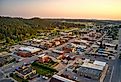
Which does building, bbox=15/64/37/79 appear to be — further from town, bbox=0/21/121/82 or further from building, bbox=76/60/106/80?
building, bbox=76/60/106/80

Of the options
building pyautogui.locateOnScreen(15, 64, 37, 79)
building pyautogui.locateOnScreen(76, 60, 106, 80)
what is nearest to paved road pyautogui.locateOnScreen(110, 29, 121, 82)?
building pyautogui.locateOnScreen(76, 60, 106, 80)

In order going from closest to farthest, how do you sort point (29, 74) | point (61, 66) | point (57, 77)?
point (57, 77) → point (29, 74) → point (61, 66)

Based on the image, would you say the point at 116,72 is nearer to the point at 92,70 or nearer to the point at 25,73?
the point at 92,70

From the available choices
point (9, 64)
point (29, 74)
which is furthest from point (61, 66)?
point (9, 64)

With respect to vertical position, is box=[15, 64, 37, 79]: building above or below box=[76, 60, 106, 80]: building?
below

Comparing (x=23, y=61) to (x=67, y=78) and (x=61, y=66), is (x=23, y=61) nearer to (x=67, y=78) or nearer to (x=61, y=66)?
(x=61, y=66)

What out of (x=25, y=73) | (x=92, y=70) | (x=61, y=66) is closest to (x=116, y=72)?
(x=92, y=70)

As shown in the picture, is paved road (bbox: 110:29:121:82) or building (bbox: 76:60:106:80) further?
building (bbox: 76:60:106:80)

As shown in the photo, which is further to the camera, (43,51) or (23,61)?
(43,51)

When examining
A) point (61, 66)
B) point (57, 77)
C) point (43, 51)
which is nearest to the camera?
point (57, 77)

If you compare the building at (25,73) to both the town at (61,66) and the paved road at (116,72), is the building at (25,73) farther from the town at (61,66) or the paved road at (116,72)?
the paved road at (116,72)

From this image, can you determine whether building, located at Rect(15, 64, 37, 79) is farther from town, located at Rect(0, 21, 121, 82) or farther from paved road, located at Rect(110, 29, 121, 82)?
paved road, located at Rect(110, 29, 121, 82)
